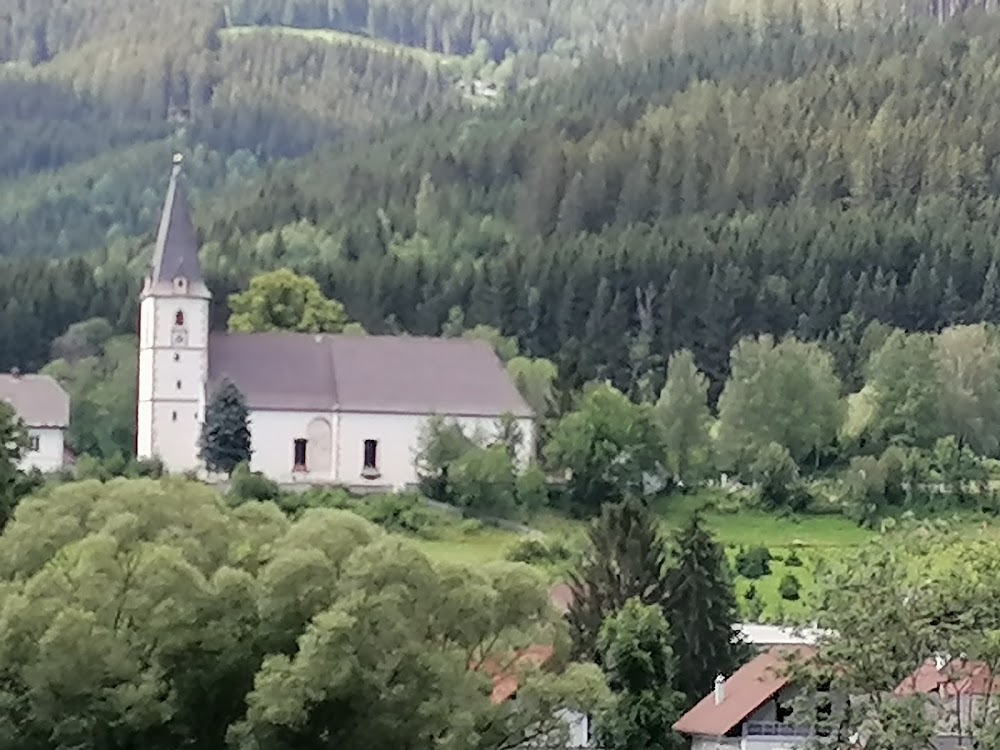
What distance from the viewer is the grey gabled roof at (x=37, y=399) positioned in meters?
94.9

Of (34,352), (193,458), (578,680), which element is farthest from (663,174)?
(578,680)

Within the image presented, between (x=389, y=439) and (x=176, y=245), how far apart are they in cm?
1024

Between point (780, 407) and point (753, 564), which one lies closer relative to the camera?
Answer: point (753, 564)

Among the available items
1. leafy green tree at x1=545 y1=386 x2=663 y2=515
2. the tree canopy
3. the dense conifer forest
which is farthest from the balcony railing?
the dense conifer forest

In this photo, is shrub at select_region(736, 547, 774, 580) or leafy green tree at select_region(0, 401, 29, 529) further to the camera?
shrub at select_region(736, 547, 774, 580)

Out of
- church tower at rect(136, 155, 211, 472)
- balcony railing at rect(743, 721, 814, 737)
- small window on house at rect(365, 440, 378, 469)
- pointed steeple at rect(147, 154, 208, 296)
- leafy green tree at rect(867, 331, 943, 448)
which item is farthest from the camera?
leafy green tree at rect(867, 331, 943, 448)

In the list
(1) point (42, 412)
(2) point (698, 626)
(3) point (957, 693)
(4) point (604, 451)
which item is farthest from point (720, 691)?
(1) point (42, 412)

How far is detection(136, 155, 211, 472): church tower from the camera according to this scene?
9412 centimetres

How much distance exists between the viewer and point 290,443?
95.2 meters

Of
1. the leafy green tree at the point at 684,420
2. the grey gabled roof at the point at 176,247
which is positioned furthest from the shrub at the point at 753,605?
the grey gabled roof at the point at 176,247

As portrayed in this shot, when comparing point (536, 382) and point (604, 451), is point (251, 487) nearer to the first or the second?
point (604, 451)

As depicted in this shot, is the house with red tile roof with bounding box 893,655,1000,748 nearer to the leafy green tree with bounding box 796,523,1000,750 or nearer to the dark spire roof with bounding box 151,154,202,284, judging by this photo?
the leafy green tree with bounding box 796,523,1000,750

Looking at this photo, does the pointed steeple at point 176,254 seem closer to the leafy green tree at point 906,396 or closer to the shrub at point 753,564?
the leafy green tree at point 906,396

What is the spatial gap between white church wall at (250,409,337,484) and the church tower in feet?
7.80
